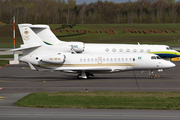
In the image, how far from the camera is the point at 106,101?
20250mm

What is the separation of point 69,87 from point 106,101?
8747 millimetres

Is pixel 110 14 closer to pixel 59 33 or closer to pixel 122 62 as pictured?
pixel 59 33

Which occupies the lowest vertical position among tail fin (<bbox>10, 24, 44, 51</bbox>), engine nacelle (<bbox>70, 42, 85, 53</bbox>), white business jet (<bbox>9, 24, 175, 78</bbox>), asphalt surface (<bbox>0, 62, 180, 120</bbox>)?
asphalt surface (<bbox>0, 62, 180, 120</bbox>)

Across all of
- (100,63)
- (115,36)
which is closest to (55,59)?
(100,63)

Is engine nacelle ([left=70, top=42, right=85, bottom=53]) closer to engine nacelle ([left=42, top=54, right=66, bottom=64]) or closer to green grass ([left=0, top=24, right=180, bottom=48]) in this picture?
engine nacelle ([left=42, top=54, right=66, bottom=64])

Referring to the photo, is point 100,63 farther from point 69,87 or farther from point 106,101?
point 106,101

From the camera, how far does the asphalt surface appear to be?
54.9 feet

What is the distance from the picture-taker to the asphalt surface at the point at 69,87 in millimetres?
16734

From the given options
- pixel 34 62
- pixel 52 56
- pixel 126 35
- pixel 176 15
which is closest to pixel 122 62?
pixel 52 56

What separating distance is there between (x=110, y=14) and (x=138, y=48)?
510ft

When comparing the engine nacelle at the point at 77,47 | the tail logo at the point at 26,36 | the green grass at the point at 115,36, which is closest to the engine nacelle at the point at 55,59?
the tail logo at the point at 26,36

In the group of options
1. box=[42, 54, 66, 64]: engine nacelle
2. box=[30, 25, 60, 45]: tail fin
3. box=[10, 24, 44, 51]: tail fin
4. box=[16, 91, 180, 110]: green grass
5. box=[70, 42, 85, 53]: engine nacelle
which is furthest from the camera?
box=[30, 25, 60, 45]: tail fin

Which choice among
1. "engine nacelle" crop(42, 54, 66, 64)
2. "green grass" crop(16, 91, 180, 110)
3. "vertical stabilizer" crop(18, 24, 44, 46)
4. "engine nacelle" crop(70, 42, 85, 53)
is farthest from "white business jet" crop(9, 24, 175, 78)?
"green grass" crop(16, 91, 180, 110)

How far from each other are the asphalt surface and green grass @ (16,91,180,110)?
32.6 inches
